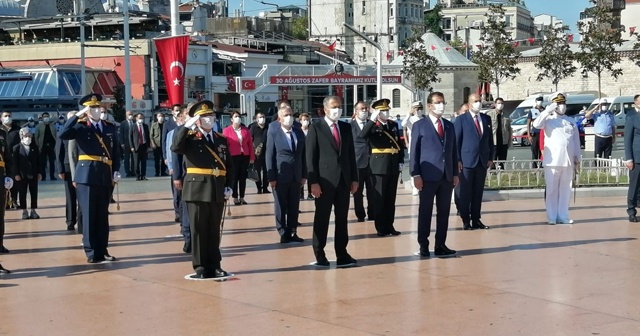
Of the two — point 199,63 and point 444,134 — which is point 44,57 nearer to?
point 199,63

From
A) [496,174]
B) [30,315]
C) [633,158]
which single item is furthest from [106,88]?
[30,315]

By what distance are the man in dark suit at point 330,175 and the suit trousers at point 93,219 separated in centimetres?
242

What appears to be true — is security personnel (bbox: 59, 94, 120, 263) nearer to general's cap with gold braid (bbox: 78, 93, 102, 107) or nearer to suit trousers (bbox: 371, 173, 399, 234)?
general's cap with gold braid (bbox: 78, 93, 102, 107)

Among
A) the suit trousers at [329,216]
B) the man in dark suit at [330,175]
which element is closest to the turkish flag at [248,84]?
the man in dark suit at [330,175]

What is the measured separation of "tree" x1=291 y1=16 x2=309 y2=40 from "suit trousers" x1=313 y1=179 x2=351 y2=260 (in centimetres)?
12283

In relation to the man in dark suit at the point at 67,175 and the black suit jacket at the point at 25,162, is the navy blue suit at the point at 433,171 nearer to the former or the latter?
the man in dark suit at the point at 67,175

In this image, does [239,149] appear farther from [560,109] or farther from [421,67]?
[421,67]

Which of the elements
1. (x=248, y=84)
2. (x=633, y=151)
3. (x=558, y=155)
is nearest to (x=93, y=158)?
(x=558, y=155)

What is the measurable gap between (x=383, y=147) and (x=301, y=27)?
125127mm

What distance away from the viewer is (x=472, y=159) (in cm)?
1445

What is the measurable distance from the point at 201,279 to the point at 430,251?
10.2 feet

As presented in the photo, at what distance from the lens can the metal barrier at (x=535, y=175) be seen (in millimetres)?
18875

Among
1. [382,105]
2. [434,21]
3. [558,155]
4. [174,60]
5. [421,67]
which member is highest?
[434,21]

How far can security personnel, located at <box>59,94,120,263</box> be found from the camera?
1157 cm
